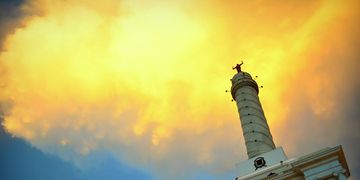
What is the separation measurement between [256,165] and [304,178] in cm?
528

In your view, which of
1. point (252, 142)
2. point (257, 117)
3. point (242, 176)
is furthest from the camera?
point (257, 117)

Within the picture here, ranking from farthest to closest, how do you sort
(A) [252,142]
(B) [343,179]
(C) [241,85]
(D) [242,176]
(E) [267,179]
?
1. (C) [241,85]
2. (A) [252,142]
3. (D) [242,176]
4. (E) [267,179]
5. (B) [343,179]

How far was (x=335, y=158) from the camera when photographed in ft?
84.9

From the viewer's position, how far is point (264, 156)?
31094 millimetres

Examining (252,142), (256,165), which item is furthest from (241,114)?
(256,165)

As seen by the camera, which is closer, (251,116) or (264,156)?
(264,156)

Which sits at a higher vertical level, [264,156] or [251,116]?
[251,116]

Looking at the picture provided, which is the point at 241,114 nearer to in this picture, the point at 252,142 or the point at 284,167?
the point at 252,142

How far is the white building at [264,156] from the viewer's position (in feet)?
84.8

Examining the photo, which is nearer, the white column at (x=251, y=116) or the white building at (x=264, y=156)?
the white building at (x=264, y=156)

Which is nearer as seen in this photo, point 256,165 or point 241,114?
point 256,165

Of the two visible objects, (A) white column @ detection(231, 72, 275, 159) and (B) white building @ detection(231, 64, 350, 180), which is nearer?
(B) white building @ detection(231, 64, 350, 180)

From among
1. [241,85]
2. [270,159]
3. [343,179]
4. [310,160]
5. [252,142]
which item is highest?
[241,85]

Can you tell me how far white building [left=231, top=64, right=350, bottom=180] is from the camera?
25859 mm
